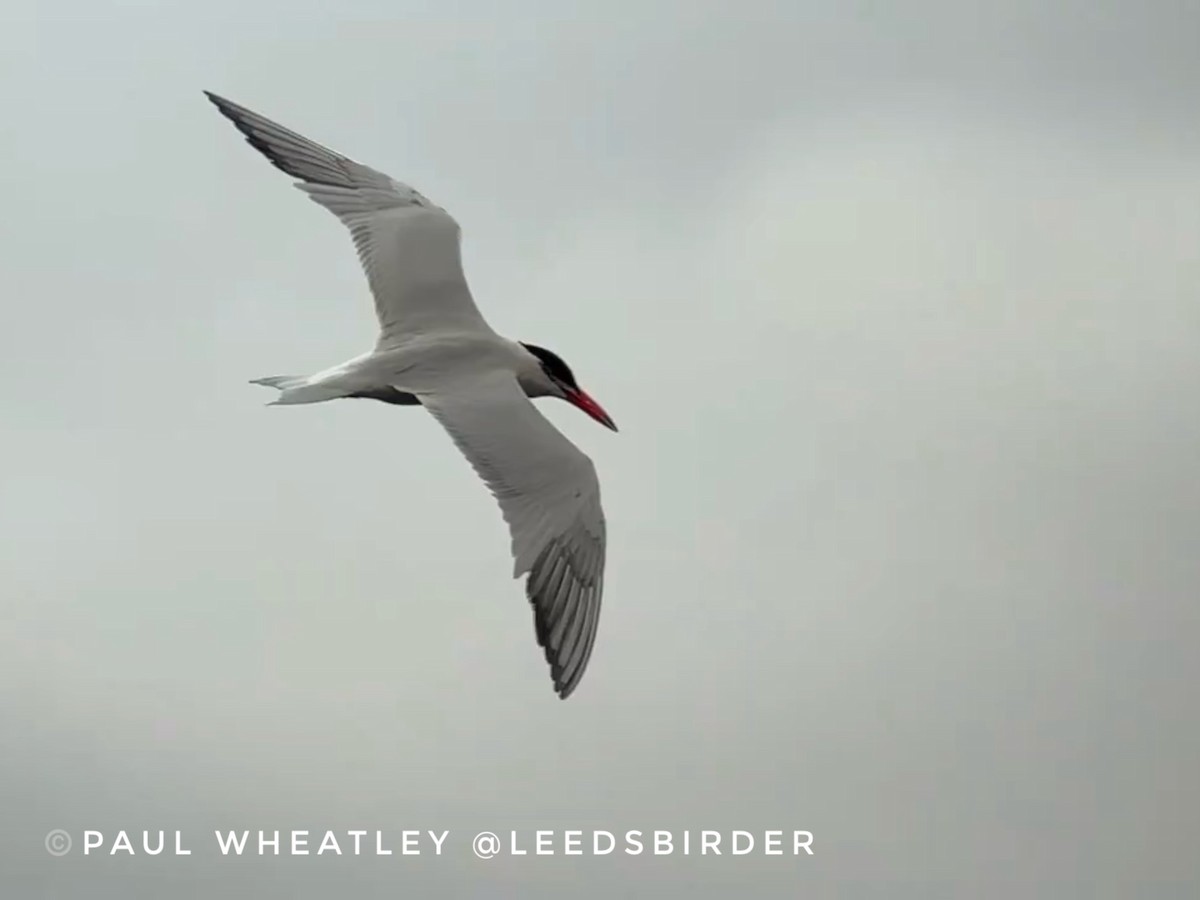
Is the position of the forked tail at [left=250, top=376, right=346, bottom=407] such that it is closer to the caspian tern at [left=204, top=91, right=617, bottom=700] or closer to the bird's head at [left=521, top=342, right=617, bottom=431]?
the caspian tern at [left=204, top=91, right=617, bottom=700]

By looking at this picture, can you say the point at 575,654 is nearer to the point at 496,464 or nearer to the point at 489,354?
the point at 496,464

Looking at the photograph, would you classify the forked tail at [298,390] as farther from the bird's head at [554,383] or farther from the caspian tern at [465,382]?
the bird's head at [554,383]

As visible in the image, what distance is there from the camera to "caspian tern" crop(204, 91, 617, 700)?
1425cm

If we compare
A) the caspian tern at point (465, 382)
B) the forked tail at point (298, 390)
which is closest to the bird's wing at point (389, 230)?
the caspian tern at point (465, 382)

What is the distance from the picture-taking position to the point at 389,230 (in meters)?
16.0

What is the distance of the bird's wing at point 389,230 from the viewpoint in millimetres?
15766

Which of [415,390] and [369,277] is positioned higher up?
[369,277]

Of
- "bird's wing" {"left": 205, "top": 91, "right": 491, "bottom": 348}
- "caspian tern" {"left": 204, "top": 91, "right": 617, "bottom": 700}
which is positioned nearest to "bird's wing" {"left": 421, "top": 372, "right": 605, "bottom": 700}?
"caspian tern" {"left": 204, "top": 91, "right": 617, "bottom": 700}

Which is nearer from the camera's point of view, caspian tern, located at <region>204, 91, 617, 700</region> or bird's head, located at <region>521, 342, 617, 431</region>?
caspian tern, located at <region>204, 91, 617, 700</region>

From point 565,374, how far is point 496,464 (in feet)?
4.87

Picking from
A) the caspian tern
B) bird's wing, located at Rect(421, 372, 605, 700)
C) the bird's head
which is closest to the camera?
bird's wing, located at Rect(421, 372, 605, 700)

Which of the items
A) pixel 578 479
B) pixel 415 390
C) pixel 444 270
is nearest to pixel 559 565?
pixel 578 479

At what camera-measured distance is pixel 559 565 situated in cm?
1430

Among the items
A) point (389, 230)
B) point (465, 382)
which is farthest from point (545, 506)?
point (389, 230)
